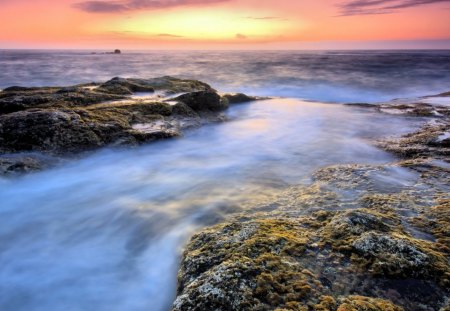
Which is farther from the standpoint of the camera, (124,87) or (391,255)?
(124,87)

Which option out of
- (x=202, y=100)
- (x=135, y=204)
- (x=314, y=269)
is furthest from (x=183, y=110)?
(x=314, y=269)

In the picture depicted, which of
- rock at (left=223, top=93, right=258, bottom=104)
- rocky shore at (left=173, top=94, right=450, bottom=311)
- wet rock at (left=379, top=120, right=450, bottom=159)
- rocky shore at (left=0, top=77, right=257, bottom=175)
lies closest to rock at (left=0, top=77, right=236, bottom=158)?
rocky shore at (left=0, top=77, right=257, bottom=175)

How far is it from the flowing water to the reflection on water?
16mm

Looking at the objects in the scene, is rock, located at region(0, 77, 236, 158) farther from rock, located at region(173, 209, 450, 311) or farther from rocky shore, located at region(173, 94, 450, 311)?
rock, located at region(173, 209, 450, 311)

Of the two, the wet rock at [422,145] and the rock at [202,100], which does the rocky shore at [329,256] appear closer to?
the wet rock at [422,145]

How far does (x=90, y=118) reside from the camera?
27.7ft

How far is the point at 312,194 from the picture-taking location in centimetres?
511

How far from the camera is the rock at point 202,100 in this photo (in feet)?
38.4

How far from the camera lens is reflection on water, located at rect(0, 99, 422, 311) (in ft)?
12.4

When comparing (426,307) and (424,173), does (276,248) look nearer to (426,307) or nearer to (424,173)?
(426,307)

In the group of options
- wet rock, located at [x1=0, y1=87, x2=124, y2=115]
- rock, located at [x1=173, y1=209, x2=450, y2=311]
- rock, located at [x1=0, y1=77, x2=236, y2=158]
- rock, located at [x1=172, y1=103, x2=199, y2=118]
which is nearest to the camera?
rock, located at [x1=173, y1=209, x2=450, y2=311]

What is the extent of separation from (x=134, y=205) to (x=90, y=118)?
3.77 meters

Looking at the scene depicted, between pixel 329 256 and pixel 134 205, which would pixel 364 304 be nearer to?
pixel 329 256

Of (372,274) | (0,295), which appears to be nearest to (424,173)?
(372,274)
